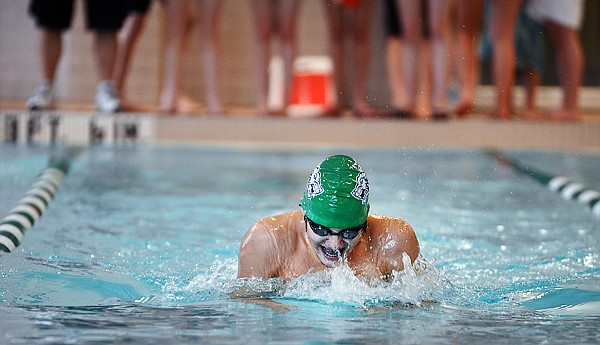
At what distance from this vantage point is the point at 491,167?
6.85 meters

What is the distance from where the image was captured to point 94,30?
7758 mm

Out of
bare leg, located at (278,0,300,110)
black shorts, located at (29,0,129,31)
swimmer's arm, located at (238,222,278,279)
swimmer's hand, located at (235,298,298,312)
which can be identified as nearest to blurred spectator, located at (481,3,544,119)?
bare leg, located at (278,0,300,110)

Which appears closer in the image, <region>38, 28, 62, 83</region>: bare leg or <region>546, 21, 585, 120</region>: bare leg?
<region>546, 21, 585, 120</region>: bare leg

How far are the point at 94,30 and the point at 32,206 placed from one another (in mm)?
3446

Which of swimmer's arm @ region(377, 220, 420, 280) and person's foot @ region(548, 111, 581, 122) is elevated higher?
person's foot @ region(548, 111, 581, 122)

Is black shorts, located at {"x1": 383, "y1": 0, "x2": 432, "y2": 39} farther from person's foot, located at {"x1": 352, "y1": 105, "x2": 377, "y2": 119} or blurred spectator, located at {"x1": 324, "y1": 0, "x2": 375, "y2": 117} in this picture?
person's foot, located at {"x1": 352, "y1": 105, "x2": 377, "y2": 119}

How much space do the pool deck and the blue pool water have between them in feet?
2.17

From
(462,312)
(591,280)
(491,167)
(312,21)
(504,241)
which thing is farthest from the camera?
(312,21)

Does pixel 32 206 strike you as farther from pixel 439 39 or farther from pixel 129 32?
pixel 439 39

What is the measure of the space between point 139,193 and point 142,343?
325cm

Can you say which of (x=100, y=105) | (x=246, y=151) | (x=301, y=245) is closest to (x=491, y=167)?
(x=246, y=151)

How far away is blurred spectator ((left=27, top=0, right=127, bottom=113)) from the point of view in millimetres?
7738

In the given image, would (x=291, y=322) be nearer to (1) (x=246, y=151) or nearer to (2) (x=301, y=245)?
(2) (x=301, y=245)

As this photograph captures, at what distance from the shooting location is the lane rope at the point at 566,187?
16.8ft
